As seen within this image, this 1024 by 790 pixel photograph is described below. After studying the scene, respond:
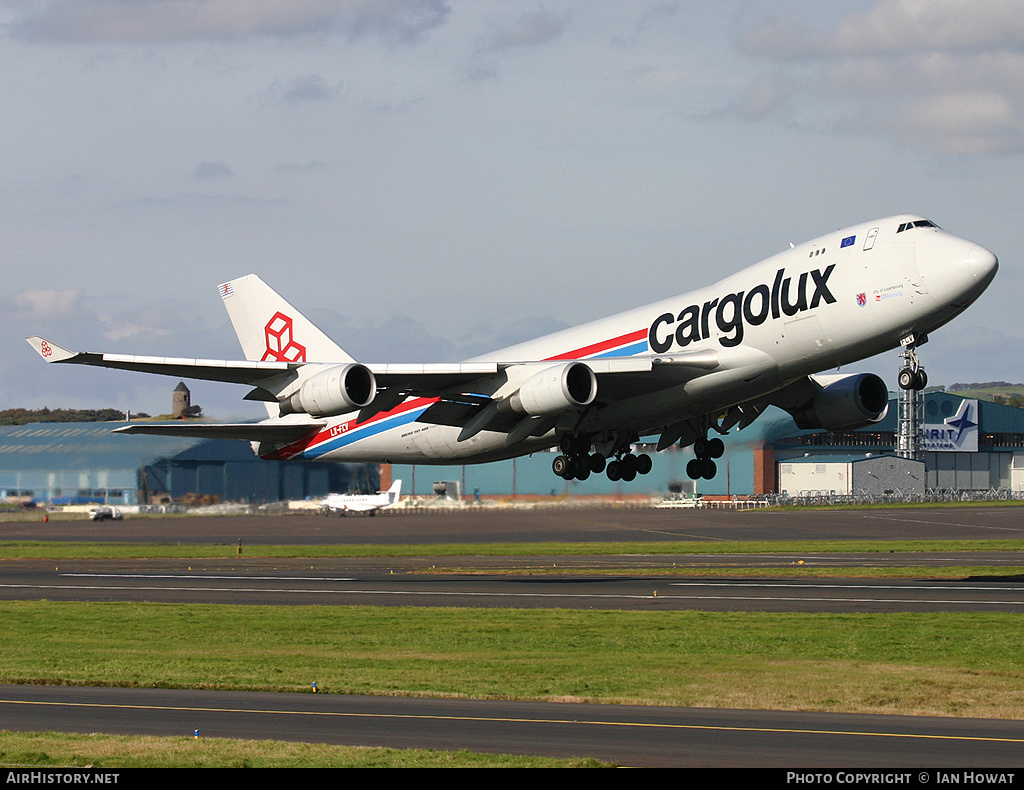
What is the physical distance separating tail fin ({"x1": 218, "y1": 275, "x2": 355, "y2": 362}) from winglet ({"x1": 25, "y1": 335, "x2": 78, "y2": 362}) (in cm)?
1433

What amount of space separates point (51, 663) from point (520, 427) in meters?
17.0

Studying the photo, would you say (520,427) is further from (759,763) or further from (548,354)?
(759,763)

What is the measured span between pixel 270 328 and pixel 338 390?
52.3 feet

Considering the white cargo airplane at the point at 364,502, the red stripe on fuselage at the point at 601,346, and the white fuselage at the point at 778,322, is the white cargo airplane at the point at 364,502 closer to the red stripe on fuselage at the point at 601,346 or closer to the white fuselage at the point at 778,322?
the white fuselage at the point at 778,322

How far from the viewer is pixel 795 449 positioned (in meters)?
120

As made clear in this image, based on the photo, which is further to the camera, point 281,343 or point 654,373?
point 281,343

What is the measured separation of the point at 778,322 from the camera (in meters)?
35.2

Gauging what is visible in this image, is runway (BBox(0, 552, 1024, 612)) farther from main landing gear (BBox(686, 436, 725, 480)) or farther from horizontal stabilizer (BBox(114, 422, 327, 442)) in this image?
horizontal stabilizer (BBox(114, 422, 327, 442))

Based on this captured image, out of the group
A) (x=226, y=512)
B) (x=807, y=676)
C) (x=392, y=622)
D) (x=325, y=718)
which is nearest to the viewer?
(x=325, y=718)

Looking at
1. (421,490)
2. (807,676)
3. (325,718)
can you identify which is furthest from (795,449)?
(325,718)

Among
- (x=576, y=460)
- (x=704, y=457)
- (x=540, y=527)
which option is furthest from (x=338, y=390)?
(x=540, y=527)

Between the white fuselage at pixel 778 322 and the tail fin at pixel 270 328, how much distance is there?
9.05 m

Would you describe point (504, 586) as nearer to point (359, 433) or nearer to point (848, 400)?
point (359, 433)

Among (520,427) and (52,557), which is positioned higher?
(520,427)
